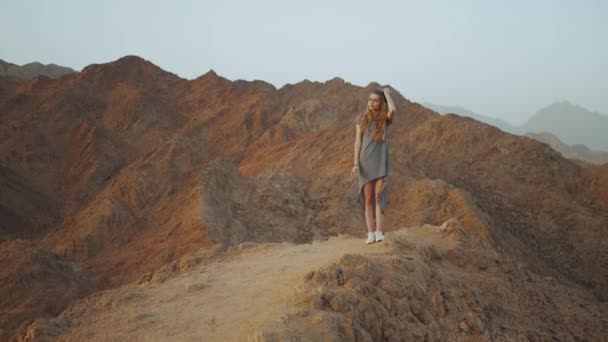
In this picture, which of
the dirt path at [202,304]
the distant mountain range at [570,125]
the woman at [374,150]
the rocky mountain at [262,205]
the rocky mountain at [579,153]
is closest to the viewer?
the dirt path at [202,304]

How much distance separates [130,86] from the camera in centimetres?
3066

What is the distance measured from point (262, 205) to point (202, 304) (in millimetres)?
10469

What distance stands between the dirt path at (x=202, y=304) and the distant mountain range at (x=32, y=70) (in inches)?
1963

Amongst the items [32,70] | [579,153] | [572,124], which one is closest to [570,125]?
[572,124]

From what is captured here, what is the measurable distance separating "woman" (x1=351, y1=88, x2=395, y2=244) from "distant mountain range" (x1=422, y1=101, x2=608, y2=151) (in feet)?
285

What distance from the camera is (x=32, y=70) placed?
5122cm

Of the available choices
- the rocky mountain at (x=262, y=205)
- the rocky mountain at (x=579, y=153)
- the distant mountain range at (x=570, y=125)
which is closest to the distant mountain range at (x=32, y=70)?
the rocky mountain at (x=262, y=205)

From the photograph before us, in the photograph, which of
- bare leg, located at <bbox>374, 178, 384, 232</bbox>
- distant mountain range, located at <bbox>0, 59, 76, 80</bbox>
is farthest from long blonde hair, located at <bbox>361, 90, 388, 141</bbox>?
distant mountain range, located at <bbox>0, 59, 76, 80</bbox>

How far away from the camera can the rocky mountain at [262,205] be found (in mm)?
4634

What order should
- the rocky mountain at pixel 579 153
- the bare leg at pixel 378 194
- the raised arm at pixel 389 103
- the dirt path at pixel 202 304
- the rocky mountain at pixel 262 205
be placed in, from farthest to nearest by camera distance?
the rocky mountain at pixel 579 153 → the bare leg at pixel 378 194 → the raised arm at pixel 389 103 → the rocky mountain at pixel 262 205 → the dirt path at pixel 202 304

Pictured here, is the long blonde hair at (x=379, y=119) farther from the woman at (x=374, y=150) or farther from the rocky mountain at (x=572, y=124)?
the rocky mountain at (x=572, y=124)

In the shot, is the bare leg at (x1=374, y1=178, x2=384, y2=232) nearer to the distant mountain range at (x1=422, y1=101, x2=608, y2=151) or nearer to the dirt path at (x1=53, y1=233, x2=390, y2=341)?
the dirt path at (x1=53, y1=233, x2=390, y2=341)

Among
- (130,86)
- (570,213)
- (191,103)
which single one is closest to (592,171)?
(570,213)

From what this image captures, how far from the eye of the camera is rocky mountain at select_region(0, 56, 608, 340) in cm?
463
